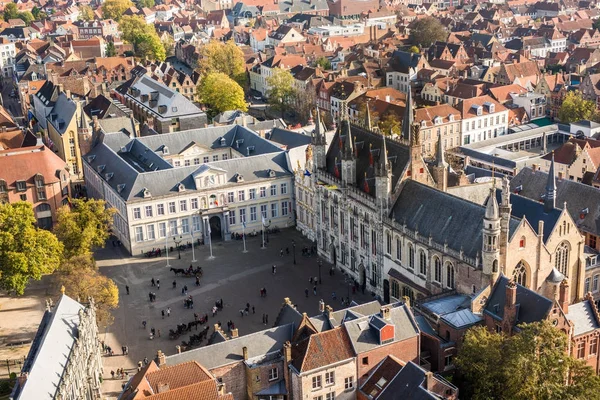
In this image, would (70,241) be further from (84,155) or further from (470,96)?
(470,96)

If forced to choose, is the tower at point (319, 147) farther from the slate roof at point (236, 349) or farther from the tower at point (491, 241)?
the slate roof at point (236, 349)

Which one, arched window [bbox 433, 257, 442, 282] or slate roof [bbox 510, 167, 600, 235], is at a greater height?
slate roof [bbox 510, 167, 600, 235]

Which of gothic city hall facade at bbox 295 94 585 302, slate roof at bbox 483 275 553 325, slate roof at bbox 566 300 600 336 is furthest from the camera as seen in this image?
gothic city hall facade at bbox 295 94 585 302

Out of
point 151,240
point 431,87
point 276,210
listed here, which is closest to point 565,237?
point 276,210

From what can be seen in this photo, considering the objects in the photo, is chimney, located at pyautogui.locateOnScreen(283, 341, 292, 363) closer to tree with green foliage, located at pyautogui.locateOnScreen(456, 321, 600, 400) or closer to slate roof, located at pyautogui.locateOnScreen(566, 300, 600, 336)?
tree with green foliage, located at pyautogui.locateOnScreen(456, 321, 600, 400)

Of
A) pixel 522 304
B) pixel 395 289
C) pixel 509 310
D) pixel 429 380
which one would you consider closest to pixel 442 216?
pixel 395 289

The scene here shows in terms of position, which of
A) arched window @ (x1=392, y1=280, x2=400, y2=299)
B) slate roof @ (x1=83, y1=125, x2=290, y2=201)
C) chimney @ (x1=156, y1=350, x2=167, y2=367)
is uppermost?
slate roof @ (x1=83, y1=125, x2=290, y2=201)

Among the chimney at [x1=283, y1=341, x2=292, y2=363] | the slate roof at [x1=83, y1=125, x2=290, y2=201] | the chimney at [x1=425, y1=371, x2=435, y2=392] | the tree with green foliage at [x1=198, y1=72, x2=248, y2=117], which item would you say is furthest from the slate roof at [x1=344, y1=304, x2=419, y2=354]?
the tree with green foliage at [x1=198, y1=72, x2=248, y2=117]
